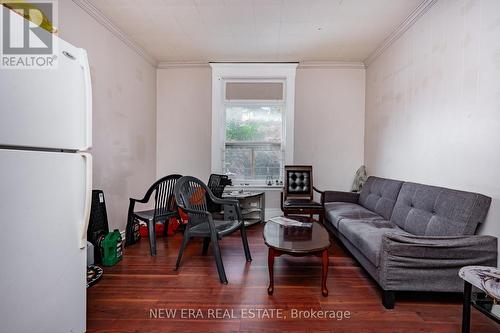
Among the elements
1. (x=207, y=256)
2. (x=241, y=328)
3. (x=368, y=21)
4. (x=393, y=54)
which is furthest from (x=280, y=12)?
(x=241, y=328)

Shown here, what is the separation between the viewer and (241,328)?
177 cm

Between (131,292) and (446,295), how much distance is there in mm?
2613

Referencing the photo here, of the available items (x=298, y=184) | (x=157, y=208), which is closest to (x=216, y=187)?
(x=157, y=208)

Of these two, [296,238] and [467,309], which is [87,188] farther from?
[467,309]

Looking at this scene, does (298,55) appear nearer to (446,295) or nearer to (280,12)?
(280,12)

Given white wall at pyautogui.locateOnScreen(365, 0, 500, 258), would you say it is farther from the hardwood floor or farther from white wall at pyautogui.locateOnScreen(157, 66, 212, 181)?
white wall at pyautogui.locateOnScreen(157, 66, 212, 181)

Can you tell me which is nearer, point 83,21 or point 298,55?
point 83,21

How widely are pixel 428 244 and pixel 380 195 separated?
1.63m

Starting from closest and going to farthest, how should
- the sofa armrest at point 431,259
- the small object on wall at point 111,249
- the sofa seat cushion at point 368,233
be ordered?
the sofa armrest at point 431,259 < the sofa seat cushion at point 368,233 < the small object on wall at point 111,249

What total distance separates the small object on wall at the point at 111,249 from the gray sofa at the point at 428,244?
2.46 m

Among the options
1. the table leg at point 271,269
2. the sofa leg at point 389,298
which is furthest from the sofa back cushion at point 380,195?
the table leg at point 271,269

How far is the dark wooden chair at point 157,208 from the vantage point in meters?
3.05

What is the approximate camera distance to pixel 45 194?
1237 mm

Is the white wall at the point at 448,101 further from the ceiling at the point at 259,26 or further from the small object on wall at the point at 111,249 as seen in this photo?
the small object on wall at the point at 111,249
